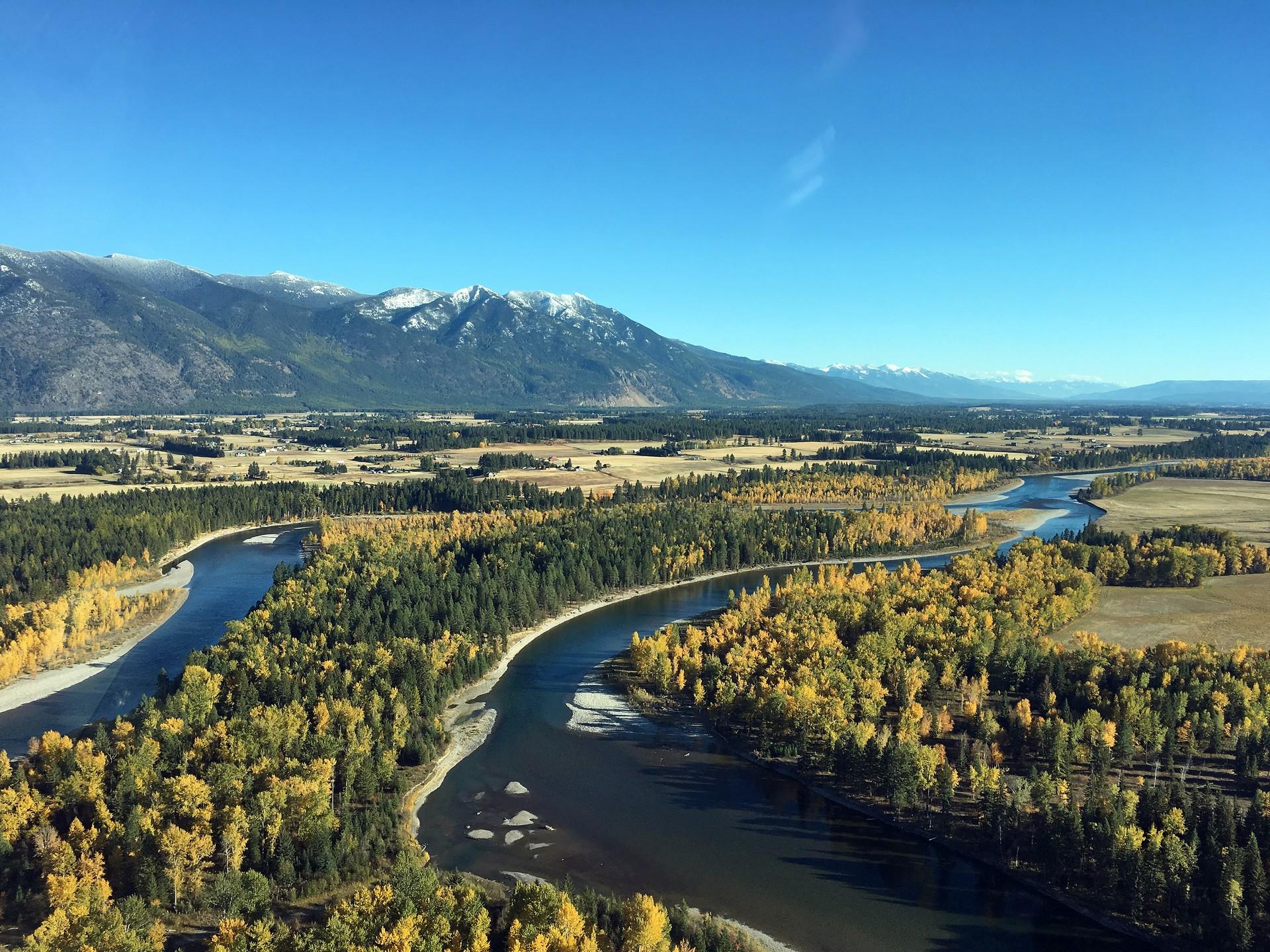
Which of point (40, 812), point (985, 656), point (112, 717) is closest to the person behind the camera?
point (40, 812)

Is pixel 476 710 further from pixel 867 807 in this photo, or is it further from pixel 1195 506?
pixel 1195 506

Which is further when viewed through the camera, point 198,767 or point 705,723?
point 705,723

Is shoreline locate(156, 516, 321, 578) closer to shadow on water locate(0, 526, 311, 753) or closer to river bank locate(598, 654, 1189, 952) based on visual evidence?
shadow on water locate(0, 526, 311, 753)

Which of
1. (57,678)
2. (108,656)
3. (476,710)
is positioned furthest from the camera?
(108,656)

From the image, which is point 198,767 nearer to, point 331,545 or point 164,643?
point 164,643

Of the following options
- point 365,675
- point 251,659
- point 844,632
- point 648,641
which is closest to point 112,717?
point 251,659

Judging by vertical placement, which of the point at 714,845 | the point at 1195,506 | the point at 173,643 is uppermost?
the point at 1195,506

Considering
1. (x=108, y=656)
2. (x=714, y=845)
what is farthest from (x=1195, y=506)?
(x=108, y=656)
